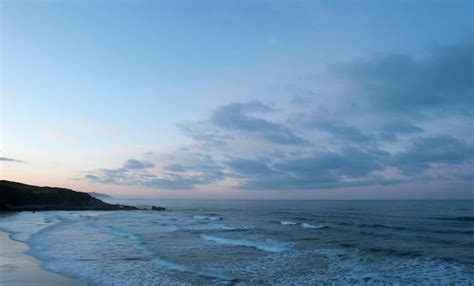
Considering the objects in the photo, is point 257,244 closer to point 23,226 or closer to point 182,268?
point 182,268

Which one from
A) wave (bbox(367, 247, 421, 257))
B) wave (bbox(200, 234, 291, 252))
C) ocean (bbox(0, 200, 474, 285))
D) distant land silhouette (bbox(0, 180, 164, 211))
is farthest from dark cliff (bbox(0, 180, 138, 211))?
wave (bbox(367, 247, 421, 257))

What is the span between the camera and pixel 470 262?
20922 millimetres

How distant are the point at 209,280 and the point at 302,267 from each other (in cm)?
555

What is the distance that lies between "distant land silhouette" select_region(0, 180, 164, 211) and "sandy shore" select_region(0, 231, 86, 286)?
67502 mm

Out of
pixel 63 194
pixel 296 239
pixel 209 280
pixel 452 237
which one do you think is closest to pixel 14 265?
pixel 209 280

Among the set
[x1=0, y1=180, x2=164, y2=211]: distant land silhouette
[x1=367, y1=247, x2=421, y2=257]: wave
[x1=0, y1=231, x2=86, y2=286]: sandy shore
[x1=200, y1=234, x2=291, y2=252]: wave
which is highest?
[x1=0, y1=180, x2=164, y2=211]: distant land silhouette

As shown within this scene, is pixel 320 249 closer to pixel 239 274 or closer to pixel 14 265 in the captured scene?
pixel 239 274

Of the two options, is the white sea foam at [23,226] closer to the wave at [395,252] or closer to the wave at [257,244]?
the wave at [257,244]

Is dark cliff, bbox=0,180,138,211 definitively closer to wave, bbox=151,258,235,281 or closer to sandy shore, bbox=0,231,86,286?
sandy shore, bbox=0,231,86,286

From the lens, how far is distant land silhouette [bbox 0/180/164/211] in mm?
85875

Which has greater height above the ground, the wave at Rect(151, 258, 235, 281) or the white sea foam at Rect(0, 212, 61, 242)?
the white sea foam at Rect(0, 212, 61, 242)

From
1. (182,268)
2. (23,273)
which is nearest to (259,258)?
(182,268)

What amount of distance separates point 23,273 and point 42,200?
8806cm

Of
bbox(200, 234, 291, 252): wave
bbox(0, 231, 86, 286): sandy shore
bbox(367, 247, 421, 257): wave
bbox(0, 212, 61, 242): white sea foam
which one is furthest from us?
bbox(0, 212, 61, 242): white sea foam
